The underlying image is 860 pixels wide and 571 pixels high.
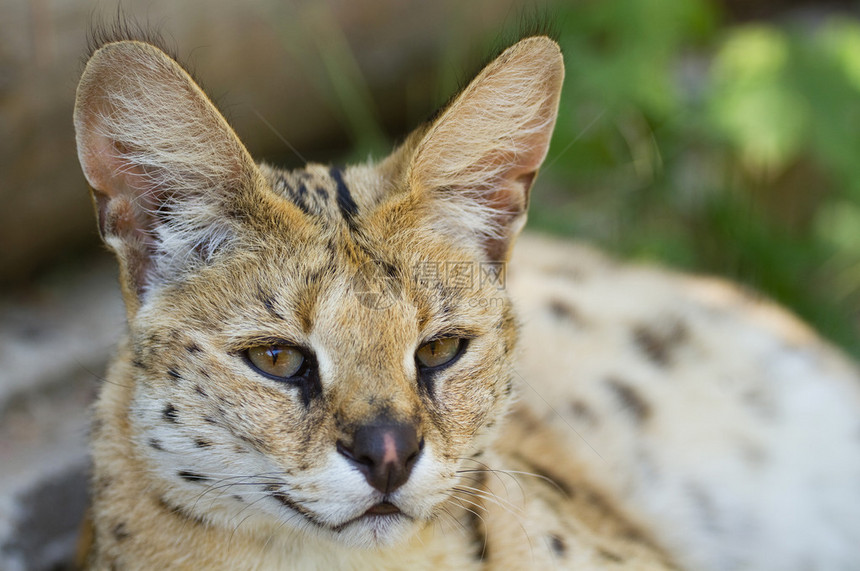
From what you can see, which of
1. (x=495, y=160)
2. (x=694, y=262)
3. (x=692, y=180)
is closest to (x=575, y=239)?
(x=694, y=262)

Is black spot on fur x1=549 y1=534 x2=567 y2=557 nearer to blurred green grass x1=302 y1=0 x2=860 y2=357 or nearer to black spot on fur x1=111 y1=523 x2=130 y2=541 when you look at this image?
black spot on fur x1=111 y1=523 x2=130 y2=541

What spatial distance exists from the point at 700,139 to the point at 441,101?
2.01 metres

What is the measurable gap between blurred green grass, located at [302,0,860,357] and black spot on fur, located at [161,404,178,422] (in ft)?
8.92

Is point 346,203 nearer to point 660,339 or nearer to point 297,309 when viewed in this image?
point 297,309

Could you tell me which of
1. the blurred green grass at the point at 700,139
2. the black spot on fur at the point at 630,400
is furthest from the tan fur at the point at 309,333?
the blurred green grass at the point at 700,139

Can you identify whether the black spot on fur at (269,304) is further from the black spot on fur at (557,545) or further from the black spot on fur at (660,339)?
the black spot on fur at (660,339)

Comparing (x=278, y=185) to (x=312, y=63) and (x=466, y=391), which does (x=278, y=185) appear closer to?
(x=466, y=391)

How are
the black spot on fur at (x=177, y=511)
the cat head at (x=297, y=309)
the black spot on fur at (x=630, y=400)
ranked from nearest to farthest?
the cat head at (x=297, y=309)
the black spot on fur at (x=177, y=511)
the black spot on fur at (x=630, y=400)

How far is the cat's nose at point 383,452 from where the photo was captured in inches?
76.8

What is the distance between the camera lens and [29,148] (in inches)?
154

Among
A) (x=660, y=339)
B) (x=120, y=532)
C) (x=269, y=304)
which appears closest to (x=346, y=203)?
(x=269, y=304)

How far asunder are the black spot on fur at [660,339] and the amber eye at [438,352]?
1655 millimetres

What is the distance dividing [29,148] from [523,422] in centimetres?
233

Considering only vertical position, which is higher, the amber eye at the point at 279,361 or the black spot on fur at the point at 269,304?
the black spot on fur at the point at 269,304
